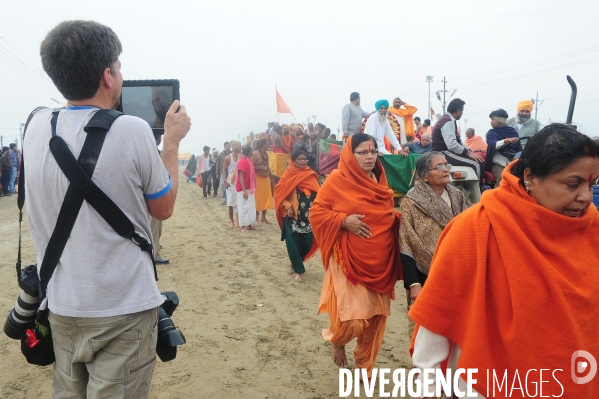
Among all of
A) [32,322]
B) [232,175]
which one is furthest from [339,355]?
[232,175]

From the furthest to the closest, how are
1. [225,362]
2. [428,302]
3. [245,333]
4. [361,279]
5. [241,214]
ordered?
[241,214] → [245,333] → [225,362] → [361,279] → [428,302]

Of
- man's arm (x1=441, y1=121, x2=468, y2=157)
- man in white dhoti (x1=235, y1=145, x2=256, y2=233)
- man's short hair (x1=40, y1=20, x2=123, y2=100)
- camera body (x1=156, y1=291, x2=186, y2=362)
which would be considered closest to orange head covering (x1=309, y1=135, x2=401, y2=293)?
camera body (x1=156, y1=291, x2=186, y2=362)

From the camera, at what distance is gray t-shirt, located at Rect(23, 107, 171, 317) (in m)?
1.75

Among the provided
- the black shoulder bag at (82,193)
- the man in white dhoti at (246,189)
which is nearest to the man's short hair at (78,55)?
the black shoulder bag at (82,193)

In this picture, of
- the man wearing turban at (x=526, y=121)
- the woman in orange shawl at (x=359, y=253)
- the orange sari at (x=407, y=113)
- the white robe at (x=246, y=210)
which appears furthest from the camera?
the orange sari at (x=407, y=113)

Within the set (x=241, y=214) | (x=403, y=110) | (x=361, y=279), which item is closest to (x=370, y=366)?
(x=361, y=279)

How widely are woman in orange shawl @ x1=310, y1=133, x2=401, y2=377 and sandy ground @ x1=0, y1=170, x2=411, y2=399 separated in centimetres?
46

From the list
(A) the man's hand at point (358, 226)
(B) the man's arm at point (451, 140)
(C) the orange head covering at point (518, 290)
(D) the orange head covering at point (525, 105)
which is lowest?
(A) the man's hand at point (358, 226)

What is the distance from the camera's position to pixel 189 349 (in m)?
4.36

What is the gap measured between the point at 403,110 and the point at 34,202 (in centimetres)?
1055

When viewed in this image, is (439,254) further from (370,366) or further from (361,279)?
(370,366)

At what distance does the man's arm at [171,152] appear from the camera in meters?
1.92

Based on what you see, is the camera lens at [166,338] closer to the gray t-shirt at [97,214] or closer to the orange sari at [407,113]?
the gray t-shirt at [97,214]

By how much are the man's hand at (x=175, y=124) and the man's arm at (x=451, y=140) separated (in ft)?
15.8
